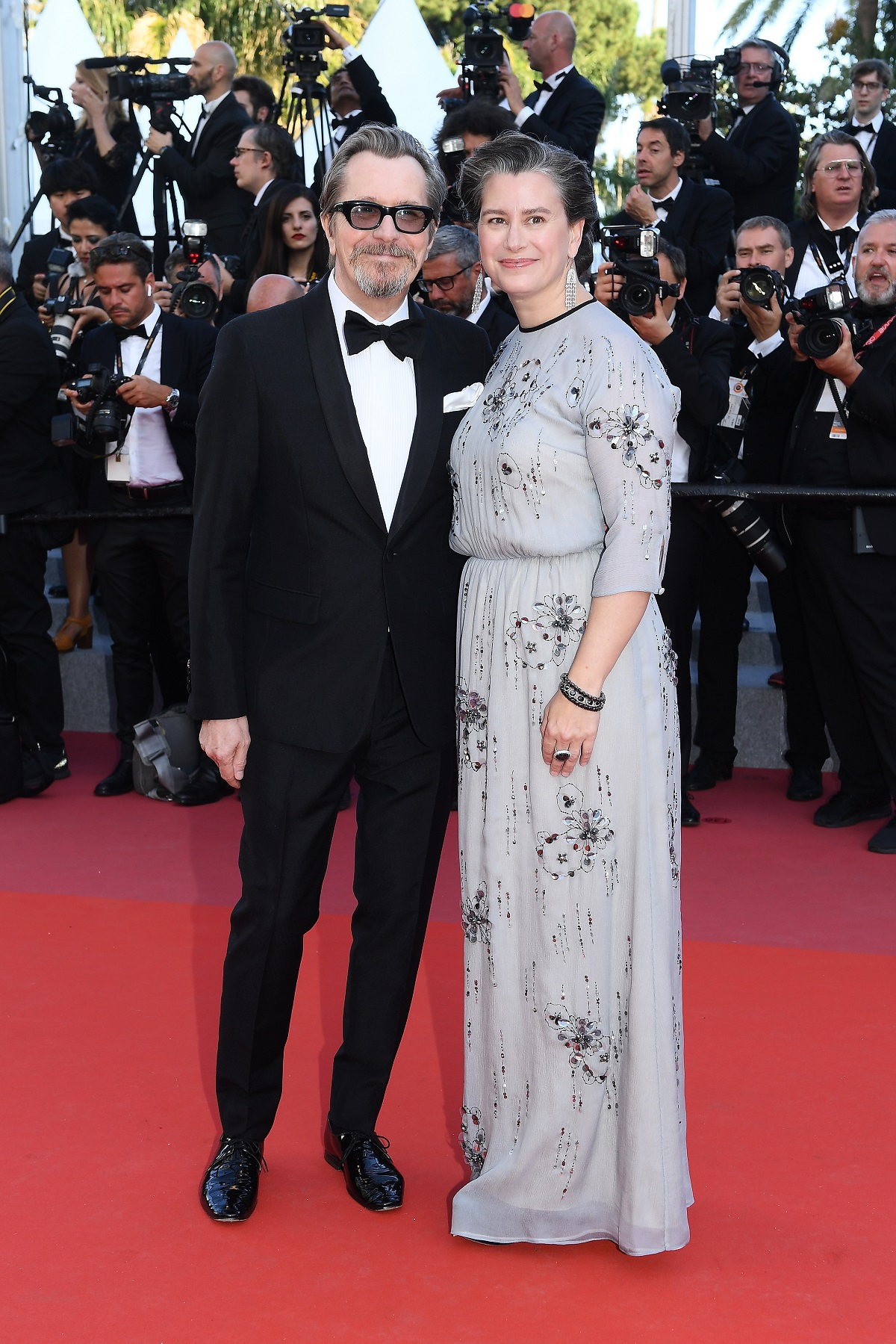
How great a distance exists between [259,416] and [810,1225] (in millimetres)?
1546

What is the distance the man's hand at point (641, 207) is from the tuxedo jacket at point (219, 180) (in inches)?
80.5

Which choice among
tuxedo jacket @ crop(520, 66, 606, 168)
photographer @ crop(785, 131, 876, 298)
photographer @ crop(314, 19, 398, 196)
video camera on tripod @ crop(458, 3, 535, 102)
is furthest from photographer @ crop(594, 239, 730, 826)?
photographer @ crop(314, 19, 398, 196)

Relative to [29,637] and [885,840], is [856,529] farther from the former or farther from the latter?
[29,637]

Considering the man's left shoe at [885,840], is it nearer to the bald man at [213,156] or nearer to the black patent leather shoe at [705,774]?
the black patent leather shoe at [705,774]

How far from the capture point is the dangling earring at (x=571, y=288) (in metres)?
2.15

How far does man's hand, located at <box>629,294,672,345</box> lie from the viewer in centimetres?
420

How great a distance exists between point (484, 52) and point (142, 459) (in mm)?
2754

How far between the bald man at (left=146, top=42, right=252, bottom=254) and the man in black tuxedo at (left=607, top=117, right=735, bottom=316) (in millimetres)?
2027

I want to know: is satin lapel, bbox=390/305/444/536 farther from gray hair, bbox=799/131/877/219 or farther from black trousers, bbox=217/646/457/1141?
gray hair, bbox=799/131/877/219

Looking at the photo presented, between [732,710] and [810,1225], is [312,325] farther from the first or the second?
[732,710]

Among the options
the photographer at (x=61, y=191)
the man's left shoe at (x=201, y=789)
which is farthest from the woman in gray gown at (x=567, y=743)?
the photographer at (x=61, y=191)

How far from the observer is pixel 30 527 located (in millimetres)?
5164

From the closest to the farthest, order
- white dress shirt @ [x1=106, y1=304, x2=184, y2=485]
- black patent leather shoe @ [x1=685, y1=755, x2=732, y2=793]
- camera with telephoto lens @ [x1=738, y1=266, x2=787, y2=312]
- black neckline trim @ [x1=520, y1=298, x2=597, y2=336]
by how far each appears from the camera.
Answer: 1. black neckline trim @ [x1=520, y1=298, x2=597, y2=336]
2. camera with telephoto lens @ [x1=738, y1=266, x2=787, y2=312]
3. black patent leather shoe @ [x1=685, y1=755, x2=732, y2=793]
4. white dress shirt @ [x1=106, y1=304, x2=184, y2=485]

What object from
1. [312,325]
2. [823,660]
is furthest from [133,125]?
[312,325]
